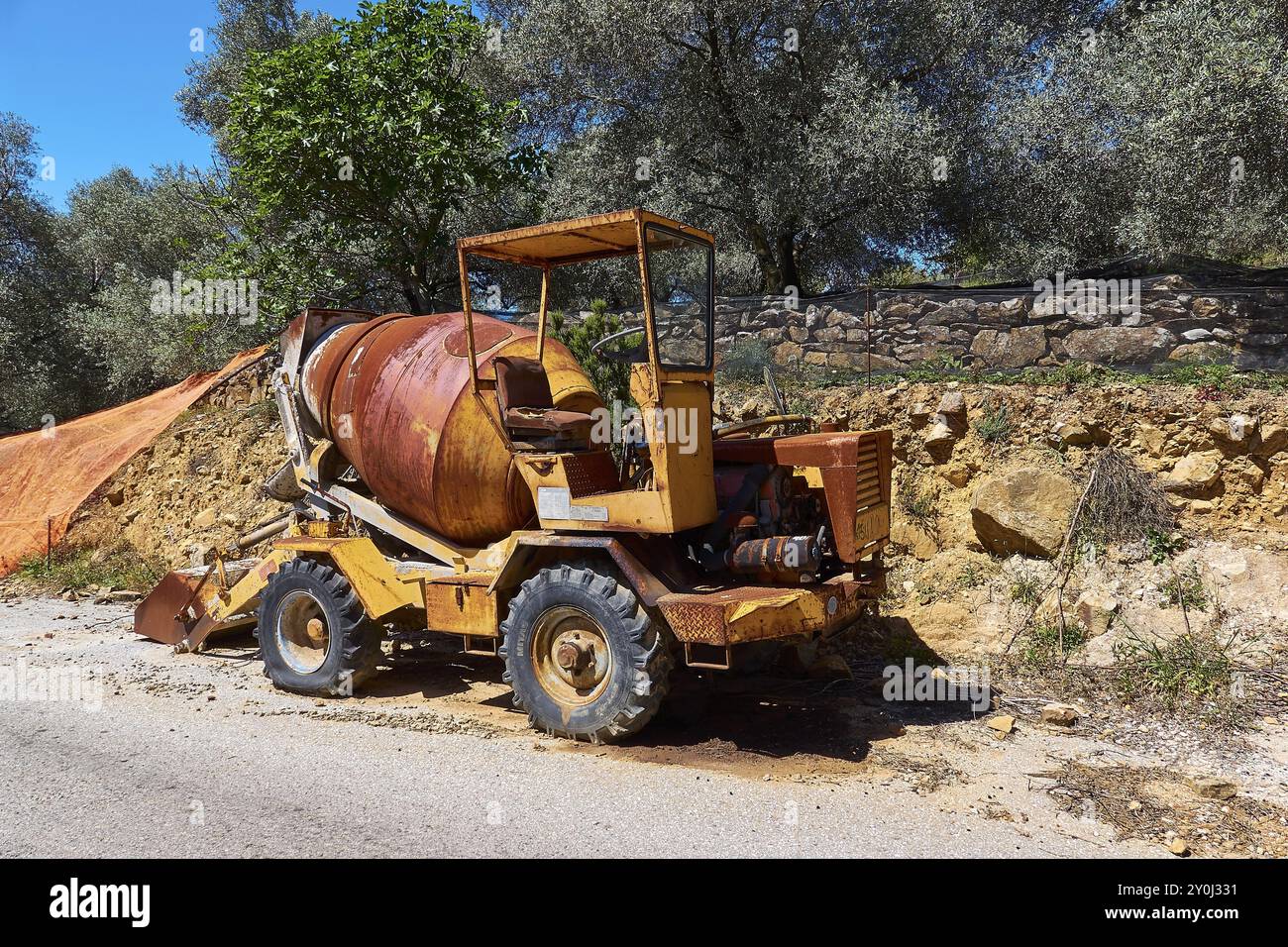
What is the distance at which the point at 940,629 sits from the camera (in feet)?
24.4

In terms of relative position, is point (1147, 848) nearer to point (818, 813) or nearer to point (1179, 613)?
point (818, 813)

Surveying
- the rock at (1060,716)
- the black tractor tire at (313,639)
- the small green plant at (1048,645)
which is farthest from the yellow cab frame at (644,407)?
the small green plant at (1048,645)

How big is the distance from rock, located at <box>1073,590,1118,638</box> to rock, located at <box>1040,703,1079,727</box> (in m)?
1.30

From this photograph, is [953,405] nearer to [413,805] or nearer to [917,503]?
[917,503]

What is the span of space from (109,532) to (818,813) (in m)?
11.3

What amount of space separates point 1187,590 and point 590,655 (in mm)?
4656

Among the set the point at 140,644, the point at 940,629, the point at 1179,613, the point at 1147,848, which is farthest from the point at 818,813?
the point at 140,644

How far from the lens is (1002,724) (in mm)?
5641

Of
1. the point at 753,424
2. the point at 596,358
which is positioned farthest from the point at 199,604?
the point at 753,424

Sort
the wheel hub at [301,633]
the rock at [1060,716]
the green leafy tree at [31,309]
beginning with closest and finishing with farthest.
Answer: the rock at [1060,716]
the wheel hub at [301,633]
the green leafy tree at [31,309]

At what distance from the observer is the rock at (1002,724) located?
558 centimetres

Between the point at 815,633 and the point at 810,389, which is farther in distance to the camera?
the point at 810,389

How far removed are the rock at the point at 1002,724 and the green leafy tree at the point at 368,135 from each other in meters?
8.61

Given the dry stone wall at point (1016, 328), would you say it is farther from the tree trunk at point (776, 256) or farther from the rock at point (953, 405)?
the tree trunk at point (776, 256)
